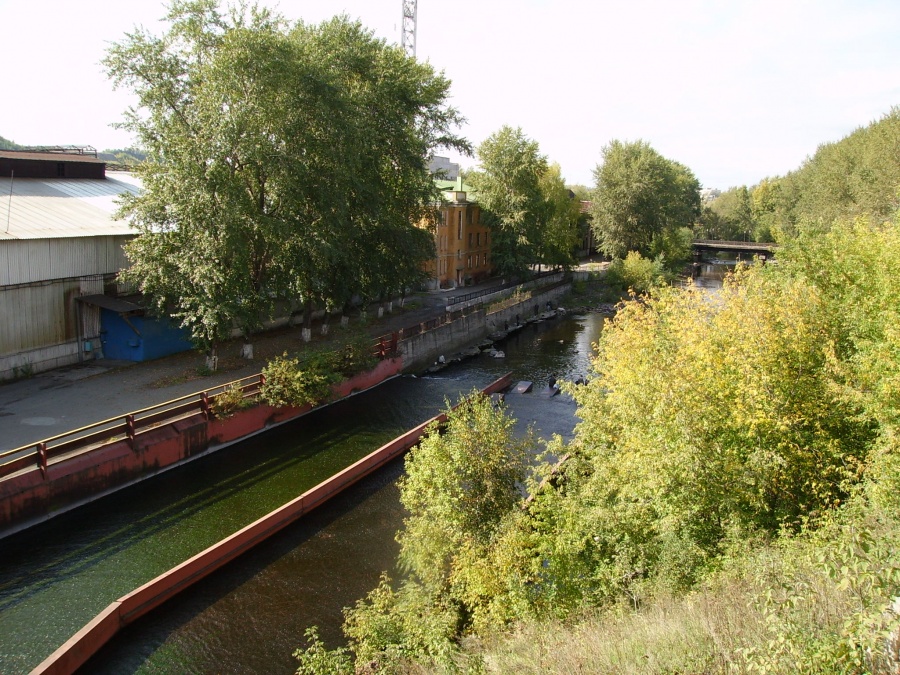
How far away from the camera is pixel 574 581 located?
1252cm

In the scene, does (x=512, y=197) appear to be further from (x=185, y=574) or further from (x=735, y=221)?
(x=735, y=221)

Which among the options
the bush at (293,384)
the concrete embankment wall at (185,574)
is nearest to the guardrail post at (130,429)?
the bush at (293,384)

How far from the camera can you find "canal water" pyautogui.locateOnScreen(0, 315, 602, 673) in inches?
561

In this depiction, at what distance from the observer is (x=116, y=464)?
818 inches

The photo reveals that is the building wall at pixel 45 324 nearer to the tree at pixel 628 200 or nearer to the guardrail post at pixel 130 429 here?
the guardrail post at pixel 130 429

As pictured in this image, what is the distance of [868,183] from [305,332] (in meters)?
48.1

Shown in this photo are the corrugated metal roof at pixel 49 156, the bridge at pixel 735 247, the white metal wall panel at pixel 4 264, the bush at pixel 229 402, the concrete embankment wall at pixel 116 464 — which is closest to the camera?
the concrete embankment wall at pixel 116 464

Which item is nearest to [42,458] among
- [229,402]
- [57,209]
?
[229,402]

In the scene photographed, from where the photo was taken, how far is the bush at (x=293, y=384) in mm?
26531

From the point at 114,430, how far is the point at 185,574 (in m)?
7.33

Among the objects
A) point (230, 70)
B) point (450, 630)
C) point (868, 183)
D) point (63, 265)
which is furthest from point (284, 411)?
point (868, 183)

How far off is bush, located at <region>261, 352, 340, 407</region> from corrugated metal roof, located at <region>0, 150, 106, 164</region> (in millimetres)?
20733

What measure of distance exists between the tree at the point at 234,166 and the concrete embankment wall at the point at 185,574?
10046mm

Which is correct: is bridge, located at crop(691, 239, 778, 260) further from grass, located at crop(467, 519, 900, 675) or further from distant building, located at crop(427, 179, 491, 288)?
grass, located at crop(467, 519, 900, 675)
